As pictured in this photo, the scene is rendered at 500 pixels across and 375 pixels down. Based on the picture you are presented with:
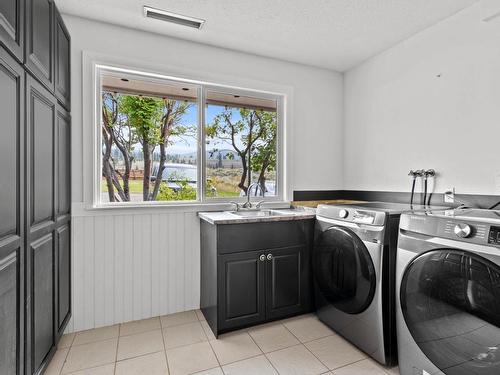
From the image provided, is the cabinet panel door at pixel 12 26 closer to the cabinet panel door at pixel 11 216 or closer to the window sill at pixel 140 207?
the cabinet panel door at pixel 11 216

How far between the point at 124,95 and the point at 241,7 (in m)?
1.19

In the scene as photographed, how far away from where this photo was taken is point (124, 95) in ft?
7.91

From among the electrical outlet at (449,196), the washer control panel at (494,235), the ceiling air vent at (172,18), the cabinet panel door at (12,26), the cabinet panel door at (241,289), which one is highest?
the ceiling air vent at (172,18)

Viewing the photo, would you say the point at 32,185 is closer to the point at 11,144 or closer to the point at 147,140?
the point at 11,144

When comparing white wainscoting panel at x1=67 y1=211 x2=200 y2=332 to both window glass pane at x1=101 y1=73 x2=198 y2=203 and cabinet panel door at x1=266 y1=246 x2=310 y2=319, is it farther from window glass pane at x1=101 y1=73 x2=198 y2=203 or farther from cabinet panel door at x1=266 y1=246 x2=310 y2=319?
cabinet panel door at x1=266 y1=246 x2=310 y2=319

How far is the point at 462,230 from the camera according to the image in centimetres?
127

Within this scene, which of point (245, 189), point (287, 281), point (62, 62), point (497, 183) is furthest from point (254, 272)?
point (62, 62)

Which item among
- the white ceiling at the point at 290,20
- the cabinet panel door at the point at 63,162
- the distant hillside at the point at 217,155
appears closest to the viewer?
the cabinet panel door at the point at 63,162

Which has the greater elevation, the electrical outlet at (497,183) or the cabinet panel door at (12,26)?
the cabinet panel door at (12,26)

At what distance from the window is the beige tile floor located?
1.05m

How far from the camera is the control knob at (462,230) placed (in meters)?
1.24

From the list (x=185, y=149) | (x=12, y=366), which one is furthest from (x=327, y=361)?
(x=185, y=149)

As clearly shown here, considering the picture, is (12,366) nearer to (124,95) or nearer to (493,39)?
(124,95)

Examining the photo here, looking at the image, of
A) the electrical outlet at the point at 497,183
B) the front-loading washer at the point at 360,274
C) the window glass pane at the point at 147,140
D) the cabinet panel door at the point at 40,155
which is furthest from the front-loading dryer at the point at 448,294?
the cabinet panel door at the point at 40,155
